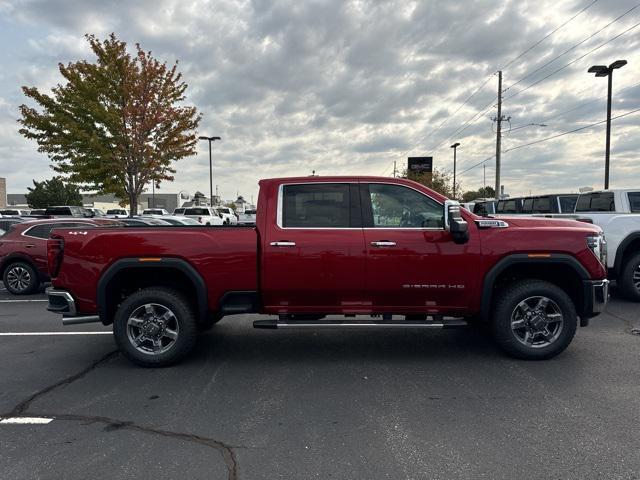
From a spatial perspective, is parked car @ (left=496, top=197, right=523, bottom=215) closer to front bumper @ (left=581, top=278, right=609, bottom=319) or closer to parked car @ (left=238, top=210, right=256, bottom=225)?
parked car @ (left=238, top=210, right=256, bottom=225)

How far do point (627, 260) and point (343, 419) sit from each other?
22.7 ft

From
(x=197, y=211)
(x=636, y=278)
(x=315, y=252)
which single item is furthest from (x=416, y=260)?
(x=197, y=211)

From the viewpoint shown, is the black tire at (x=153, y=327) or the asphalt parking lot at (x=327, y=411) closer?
the asphalt parking lot at (x=327, y=411)

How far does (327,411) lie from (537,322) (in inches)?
103

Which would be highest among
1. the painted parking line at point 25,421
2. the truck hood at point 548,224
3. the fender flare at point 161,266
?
the truck hood at point 548,224

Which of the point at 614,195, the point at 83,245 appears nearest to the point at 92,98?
the point at 83,245

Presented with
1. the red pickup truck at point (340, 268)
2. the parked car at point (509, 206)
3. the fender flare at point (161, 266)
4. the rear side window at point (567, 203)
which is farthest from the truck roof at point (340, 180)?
the parked car at point (509, 206)

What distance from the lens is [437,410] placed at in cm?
366

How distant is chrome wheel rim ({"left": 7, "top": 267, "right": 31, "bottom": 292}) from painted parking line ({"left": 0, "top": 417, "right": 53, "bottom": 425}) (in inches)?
280

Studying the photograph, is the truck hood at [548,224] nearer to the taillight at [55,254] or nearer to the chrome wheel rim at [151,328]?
the chrome wheel rim at [151,328]

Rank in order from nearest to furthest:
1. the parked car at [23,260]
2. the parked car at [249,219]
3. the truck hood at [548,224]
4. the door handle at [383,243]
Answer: the door handle at [383,243] → the truck hood at [548,224] → the parked car at [249,219] → the parked car at [23,260]

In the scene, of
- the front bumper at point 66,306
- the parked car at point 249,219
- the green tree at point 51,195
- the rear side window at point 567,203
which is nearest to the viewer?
the front bumper at point 66,306

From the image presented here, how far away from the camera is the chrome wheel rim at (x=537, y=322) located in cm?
474

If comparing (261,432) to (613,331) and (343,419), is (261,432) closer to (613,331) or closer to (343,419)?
(343,419)
